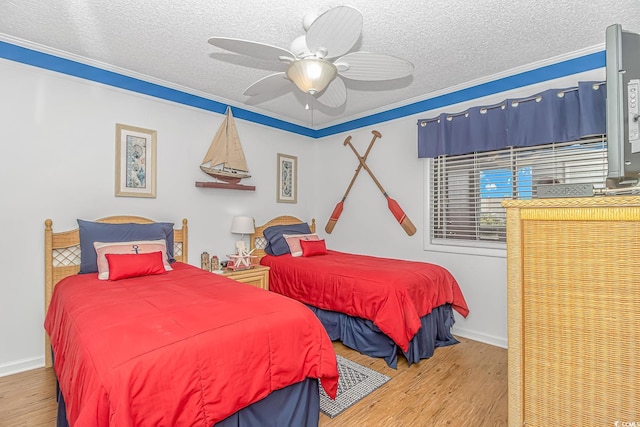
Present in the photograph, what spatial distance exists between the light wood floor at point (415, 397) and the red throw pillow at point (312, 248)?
1346mm

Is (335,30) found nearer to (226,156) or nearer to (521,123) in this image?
(521,123)

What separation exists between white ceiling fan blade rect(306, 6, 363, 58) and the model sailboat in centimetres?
212

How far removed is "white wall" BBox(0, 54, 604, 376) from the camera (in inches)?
98.4

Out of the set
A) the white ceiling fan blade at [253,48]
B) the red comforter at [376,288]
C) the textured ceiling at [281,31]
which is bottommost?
the red comforter at [376,288]

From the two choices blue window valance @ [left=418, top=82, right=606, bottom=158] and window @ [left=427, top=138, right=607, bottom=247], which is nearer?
blue window valance @ [left=418, top=82, right=606, bottom=158]

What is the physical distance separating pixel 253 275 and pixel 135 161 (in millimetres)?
1617

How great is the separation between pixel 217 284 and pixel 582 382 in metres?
2.03

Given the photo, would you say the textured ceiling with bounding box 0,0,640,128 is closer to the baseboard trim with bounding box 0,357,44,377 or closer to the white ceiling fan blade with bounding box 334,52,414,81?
the white ceiling fan blade with bounding box 334,52,414,81

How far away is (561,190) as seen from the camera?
1046mm

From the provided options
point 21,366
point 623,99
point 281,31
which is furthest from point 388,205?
point 21,366

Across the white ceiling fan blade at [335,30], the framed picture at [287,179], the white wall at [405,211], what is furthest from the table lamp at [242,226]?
the white ceiling fan blade at [335,30]

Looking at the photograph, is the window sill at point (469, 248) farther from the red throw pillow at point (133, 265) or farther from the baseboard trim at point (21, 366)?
the baseboard trim at point (21, 366)

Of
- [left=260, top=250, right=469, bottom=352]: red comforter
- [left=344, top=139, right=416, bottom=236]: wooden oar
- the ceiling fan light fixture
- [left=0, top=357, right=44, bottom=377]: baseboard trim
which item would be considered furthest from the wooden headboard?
the ceiling fan light fixture

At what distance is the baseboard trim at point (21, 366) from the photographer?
244cm
